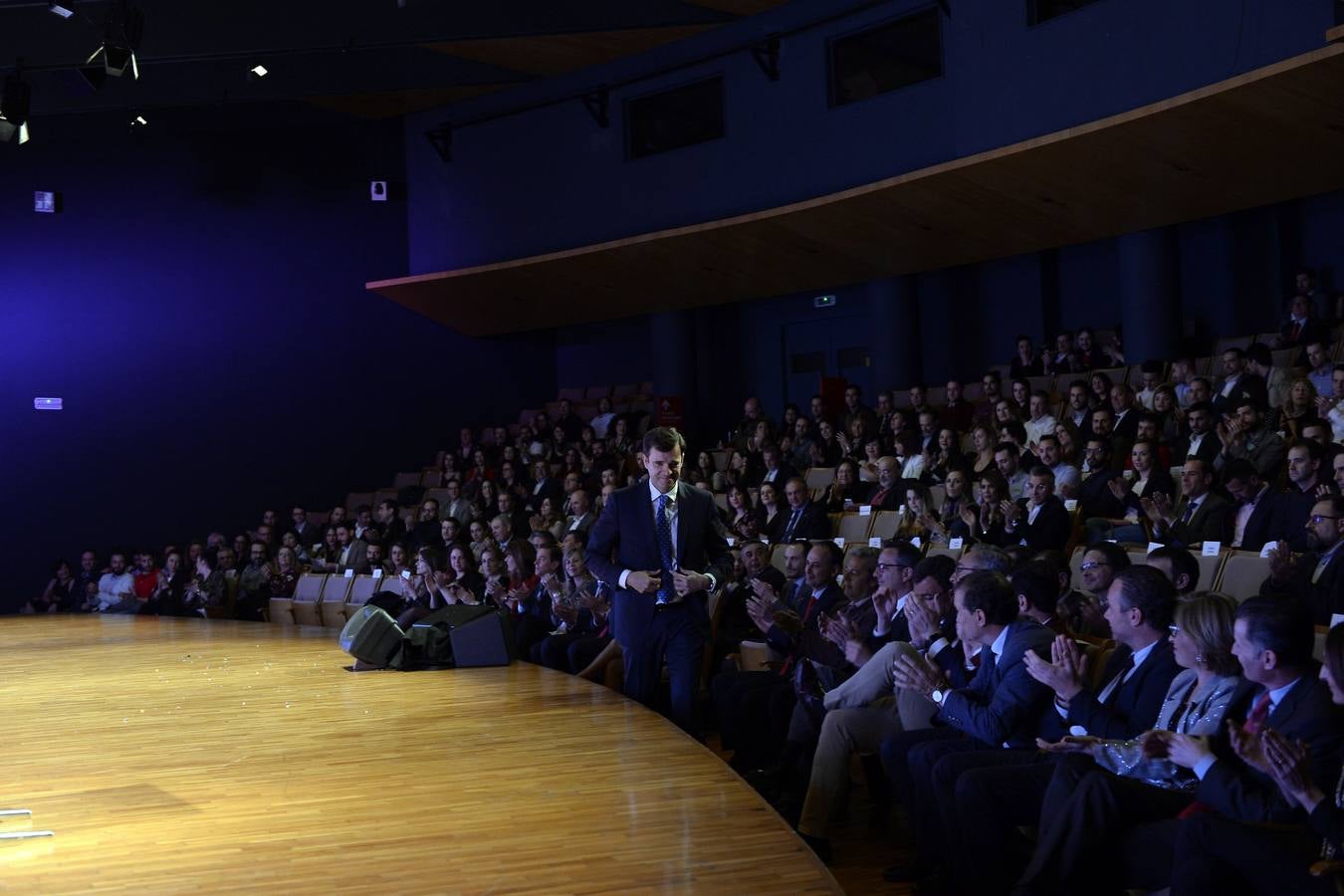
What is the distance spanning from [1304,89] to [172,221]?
392 inches

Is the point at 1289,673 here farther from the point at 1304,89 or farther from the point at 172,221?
the point at 172,221

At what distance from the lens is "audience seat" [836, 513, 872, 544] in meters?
7.34

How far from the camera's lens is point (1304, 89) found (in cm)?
655

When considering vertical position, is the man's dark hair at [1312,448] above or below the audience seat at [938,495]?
above

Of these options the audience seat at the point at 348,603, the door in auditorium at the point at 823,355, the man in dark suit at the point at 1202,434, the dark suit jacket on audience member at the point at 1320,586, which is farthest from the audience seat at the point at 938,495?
the door in auditorium at the point at 823,355

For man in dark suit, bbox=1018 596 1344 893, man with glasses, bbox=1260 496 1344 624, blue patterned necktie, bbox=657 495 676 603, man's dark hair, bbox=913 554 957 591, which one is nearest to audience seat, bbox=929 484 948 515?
man with glasses, bbox=1260 496 1344 624

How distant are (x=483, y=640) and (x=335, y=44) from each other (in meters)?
6.00

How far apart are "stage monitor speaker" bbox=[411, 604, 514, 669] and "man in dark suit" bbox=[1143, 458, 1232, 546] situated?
109 inches

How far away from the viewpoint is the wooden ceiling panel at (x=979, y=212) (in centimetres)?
705

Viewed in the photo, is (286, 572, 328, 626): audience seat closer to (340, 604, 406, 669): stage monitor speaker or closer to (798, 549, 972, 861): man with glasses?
(340, 604, 406, 669): stage monitor speaker

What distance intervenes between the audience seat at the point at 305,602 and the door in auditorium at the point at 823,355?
15.3 feet

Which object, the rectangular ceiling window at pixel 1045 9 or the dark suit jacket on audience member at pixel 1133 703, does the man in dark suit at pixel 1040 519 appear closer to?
the dark suit jacket on audience member at pixel 1133 703

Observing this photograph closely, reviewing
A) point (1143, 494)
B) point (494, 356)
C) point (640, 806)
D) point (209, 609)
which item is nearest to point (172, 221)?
point (494, 356)

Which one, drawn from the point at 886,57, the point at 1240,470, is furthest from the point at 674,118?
the point at 1240,470
